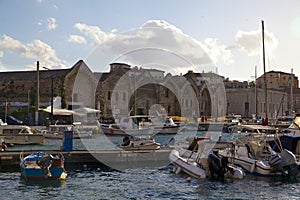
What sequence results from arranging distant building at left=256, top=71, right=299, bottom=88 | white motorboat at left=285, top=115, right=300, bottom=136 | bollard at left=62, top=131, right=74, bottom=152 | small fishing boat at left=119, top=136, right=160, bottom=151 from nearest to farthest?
bollard at left=62, top=131, right=74, bottom=152, white motorboat at left=285, top=115, right=300, bottom=136, small fishing boat at left=119, top=136, right=160, bottom=151, distant building at left=256, top=71, right=299, bottom=88

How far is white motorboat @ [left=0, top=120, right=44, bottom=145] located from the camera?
112ft

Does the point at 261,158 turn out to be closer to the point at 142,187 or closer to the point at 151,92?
the point at 142,187

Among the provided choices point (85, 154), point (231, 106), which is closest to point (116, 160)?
point (85, 154)

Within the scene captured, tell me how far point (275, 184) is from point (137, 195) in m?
6.83

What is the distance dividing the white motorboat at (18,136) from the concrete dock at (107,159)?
35.2 ft

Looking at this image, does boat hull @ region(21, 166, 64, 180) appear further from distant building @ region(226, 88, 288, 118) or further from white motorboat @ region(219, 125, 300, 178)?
distant building @ region(226, 88, 288, 118)

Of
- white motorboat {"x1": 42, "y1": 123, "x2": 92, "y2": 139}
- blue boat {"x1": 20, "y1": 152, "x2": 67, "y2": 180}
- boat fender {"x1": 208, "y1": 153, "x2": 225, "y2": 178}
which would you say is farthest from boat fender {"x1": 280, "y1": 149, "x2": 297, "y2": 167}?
white motorboat {"x1": 42, "y1": 123, "x2": 92, "y2": 139}

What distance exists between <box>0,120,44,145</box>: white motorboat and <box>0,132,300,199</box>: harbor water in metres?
12.8

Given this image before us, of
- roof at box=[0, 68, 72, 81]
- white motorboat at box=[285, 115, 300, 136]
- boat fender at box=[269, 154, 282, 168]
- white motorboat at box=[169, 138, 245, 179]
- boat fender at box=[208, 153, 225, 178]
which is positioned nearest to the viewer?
boat fender at box=[208, 153, 225, 178]

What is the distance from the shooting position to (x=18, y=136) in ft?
112

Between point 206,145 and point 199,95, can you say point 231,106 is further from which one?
point 206,145

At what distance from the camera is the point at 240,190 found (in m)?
17.9

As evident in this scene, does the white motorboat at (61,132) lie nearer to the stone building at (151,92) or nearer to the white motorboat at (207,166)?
the stone building at (151,92)

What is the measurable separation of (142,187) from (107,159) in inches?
249
